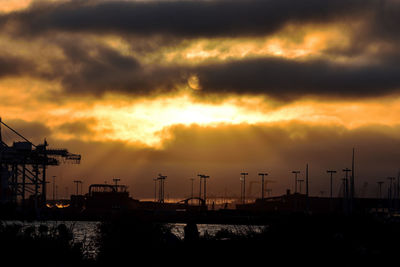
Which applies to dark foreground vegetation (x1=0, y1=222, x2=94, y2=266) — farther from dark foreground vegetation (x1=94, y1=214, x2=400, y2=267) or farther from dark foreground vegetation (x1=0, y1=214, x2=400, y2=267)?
dark foreground vegetation (x1=94, y1=214, x2=400, y2=267)

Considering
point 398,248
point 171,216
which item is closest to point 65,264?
point 398,248

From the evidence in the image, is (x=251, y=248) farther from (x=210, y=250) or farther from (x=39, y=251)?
(x=39, y=251)

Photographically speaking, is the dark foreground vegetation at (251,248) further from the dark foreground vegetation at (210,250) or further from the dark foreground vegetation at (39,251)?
the dark foreground vegetation at (39,251)

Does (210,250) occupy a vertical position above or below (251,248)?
below

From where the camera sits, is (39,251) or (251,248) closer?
(39,251)

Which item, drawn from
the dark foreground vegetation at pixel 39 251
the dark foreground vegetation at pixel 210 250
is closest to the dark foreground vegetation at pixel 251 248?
the dark foreground vegetation at pixel 210 250

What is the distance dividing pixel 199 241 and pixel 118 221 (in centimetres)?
1321

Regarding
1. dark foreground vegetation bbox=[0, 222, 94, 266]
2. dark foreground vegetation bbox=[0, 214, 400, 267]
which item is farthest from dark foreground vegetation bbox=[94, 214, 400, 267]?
dark foreground vegetation bbox=[0, 222, 94, 266]

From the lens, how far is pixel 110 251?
3962cm

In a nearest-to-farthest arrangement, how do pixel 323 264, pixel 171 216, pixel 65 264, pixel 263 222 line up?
pixel 323 264
pixel 65 264
pixel 263 222
pixel 171 216

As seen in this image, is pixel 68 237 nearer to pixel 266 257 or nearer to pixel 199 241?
pixel 199 241

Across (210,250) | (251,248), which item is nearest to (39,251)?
(210,250)

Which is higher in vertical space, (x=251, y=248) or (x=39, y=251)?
(x=251, y=248)

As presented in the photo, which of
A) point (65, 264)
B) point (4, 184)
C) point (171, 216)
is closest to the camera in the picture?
point (65, 264)
